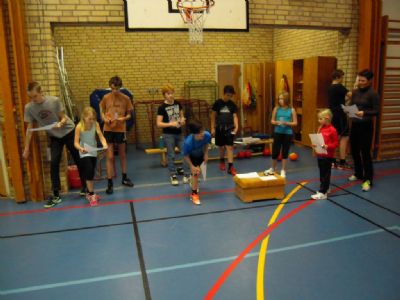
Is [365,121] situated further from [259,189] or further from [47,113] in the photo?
[47,113]

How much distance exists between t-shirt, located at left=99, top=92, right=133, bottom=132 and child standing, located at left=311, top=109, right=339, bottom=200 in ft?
9.89

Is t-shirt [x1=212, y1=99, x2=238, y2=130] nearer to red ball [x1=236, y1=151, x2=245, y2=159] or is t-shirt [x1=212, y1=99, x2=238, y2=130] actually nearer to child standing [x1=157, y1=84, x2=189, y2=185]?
child standing [x1=157, y1=84, x2=189, y2=185]

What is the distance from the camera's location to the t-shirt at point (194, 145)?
4605 mm

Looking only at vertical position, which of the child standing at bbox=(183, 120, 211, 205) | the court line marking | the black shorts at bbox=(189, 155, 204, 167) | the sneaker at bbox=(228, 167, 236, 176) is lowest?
the court line marking

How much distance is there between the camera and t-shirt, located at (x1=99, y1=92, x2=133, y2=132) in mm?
5402

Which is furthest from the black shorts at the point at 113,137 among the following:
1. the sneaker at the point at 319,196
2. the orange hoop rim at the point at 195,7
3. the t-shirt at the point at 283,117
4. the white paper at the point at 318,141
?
the sneaker at the point at 319,196

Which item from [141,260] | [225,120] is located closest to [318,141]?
[225,120]

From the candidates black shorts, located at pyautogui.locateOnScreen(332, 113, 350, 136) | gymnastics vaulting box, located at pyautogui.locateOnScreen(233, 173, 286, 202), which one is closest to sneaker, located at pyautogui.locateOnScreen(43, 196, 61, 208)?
gymnastics vaulting box, located at pyautogui.locateOnScreen(233, 173, 286, 202)

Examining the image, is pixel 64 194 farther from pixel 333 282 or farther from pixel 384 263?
pixel 384 263

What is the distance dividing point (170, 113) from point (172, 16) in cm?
158

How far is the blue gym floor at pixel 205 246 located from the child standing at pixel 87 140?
445 mm

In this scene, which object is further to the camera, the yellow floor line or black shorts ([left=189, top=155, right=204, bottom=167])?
black shorts ([left=189, top=155, right=204, bottom=167])

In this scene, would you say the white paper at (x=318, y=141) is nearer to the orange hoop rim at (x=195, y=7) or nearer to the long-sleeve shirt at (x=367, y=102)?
the long-sleeve shirt at (x=367, y=102)

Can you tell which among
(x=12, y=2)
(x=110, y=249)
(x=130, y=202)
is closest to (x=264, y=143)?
(x=130, y=202)
